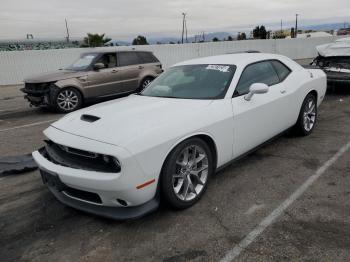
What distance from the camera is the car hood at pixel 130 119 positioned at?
3.15 m

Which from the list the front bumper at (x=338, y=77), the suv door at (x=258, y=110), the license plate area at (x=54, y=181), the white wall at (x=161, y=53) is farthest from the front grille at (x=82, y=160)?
the white wall at (x=161, y=53)

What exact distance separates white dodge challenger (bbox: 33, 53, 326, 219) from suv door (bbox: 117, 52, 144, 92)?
547 cm

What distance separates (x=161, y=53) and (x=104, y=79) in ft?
33.9

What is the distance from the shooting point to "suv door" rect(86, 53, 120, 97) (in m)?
9.69

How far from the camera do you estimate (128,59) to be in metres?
10.6

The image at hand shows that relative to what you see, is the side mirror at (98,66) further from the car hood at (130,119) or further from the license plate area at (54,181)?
the license plate area at (54,181)

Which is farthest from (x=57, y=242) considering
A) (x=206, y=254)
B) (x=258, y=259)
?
(x=258, y=259)

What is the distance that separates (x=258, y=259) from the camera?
2719mm

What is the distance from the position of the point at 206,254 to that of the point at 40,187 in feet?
8.08

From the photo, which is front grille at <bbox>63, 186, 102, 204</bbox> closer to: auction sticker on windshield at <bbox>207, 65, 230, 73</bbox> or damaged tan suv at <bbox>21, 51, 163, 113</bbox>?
auction sticker on windshield at <bbox>207, 65, 230, 73</bbox>

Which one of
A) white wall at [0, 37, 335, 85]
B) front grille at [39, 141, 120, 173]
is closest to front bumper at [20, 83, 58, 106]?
white wall at [0, 37, 335, 85]

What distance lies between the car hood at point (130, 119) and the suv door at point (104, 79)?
228 inches

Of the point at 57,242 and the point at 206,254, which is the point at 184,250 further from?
the point at 57,242

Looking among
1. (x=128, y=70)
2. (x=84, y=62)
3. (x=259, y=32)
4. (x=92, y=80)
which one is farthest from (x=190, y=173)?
(x=259, y=32)
